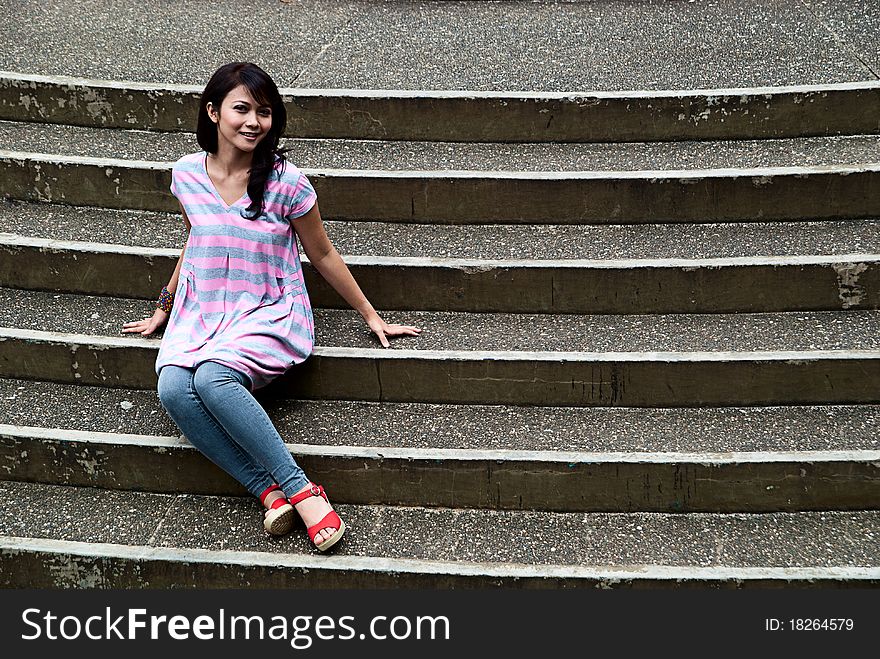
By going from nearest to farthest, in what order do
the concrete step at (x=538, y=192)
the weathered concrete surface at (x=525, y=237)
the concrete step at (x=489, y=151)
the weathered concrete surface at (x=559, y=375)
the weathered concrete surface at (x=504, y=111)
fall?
the weathered concrete surface at (x=559, y=375) → the weathered concrete surface at (x=525, y=237) → the concrete step at (x=538, y=192) → the concrete step at (x=489, y=151) → the weathered concrete surface at (x=504, y=111)

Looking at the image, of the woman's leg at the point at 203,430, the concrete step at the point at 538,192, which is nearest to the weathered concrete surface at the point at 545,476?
the woman's leg at the point at 203,430

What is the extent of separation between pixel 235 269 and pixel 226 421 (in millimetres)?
567

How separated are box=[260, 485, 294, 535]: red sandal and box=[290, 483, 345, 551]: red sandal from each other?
35 millimetres

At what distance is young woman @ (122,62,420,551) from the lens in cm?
311

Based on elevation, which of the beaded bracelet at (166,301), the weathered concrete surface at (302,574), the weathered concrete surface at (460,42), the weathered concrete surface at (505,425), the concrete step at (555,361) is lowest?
the weathered concrete surface at (302,574)

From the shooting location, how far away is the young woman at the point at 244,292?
311 cm

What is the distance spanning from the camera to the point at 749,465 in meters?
3.26

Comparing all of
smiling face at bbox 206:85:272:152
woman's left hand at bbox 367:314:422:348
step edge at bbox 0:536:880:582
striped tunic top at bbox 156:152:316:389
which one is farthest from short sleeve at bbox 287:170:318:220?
step edge at bbox 0:536:880:582

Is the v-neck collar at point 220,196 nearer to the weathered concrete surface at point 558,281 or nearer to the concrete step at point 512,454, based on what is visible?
the weathered concrete surface at point 558,281

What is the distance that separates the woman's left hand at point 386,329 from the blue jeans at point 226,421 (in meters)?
0.60

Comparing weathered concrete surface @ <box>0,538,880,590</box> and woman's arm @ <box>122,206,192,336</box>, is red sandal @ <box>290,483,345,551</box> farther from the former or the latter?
woman's arm @ <box>122,206,192,336</box>

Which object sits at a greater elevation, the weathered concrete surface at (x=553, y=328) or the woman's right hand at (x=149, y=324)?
the woman's right hand at (x=149, y=324)

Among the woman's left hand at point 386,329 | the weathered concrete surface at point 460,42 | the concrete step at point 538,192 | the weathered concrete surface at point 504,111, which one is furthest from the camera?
the weathered concrete surface at point 460,42

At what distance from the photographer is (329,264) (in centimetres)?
346
